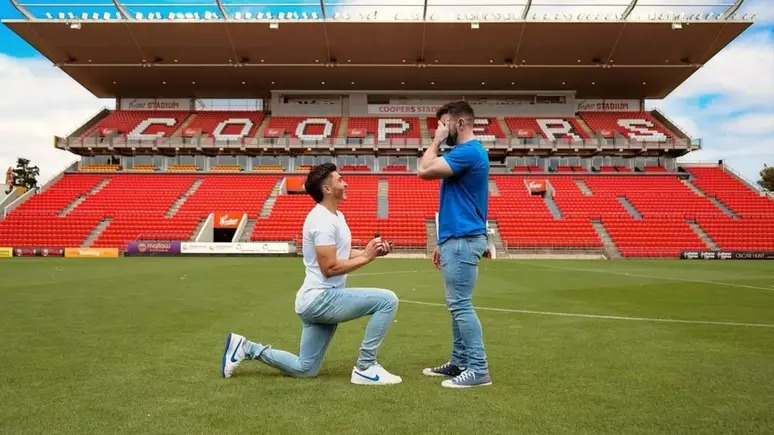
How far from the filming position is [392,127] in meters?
45.8

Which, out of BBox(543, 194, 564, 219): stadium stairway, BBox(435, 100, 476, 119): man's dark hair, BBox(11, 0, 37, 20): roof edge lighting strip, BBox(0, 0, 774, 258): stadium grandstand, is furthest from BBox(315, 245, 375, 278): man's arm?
BBox(11, 0, 37, 20): roof edge lighting strip

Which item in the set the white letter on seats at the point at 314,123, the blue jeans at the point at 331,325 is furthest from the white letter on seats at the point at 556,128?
the blue jeans at the point at 331,325

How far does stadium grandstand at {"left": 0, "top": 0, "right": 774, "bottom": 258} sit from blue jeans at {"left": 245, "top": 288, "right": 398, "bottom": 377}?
26.9m

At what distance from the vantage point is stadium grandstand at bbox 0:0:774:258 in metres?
34.1

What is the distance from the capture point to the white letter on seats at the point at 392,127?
147 feet

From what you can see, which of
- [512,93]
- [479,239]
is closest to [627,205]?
[512,93]

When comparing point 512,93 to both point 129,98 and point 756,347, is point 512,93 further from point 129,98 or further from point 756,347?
point 756,347

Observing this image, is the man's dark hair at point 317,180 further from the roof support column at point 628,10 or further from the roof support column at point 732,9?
the roof support column at point 732,9

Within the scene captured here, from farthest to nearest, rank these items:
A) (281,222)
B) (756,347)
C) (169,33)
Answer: (169,33), (281,222), (756,347)

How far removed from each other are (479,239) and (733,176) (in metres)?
47.5

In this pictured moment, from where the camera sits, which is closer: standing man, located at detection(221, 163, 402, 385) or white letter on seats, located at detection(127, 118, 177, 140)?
standing man, located at detection(221, 163, 402, 385)

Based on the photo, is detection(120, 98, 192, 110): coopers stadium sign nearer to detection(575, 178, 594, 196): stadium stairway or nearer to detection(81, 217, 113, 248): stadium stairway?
detection(81, 217, 113, 248): stadium stairway

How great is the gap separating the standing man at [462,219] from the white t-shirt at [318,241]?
816mm

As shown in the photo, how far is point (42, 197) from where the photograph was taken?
38.7 metres
